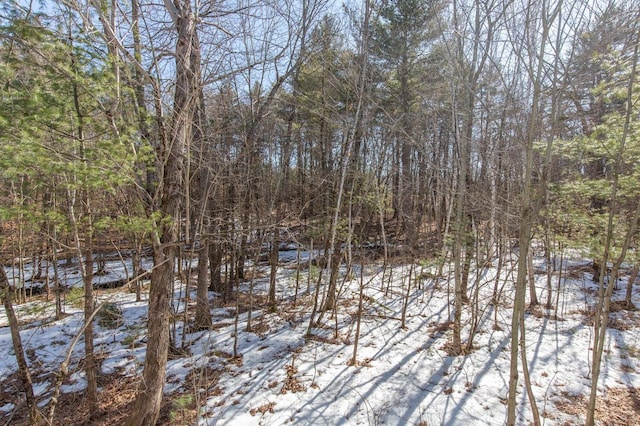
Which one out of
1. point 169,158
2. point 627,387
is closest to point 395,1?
point 169,158

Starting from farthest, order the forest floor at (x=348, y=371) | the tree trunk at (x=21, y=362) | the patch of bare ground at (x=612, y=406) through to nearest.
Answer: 1. the tree trunk at (x=21, y=362)
2. the forest floor at (x=348, y=371)
3. the patch of bare ground at (x=612, y=406)

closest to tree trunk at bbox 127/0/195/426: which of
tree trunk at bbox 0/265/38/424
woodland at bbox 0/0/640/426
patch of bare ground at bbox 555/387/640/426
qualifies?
woodland at bbox 0/0/640/426

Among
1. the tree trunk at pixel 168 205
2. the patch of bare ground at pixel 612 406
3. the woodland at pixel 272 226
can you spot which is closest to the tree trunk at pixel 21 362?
the woodland at pixel 272 226

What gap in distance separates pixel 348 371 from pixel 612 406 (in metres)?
3.51

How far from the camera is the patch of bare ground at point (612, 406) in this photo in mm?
3639

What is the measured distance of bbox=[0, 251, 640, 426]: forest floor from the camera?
3.80 metres

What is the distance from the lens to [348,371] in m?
4.71

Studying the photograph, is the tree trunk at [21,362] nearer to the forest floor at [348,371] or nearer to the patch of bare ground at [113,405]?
the patch of bare ground at [113,405]

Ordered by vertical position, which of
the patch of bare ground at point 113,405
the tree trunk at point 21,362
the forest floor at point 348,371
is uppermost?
the tree trunk at point 21,362

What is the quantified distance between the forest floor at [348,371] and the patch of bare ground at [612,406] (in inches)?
0.7

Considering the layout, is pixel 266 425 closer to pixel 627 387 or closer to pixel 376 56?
pixel 627 387

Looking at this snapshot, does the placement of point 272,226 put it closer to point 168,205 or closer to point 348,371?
point 168,205

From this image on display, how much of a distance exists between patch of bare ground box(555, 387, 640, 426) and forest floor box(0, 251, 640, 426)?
0.06 ft

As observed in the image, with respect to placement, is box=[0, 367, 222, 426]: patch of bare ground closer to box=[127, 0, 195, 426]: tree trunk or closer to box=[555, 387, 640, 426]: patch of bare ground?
box=[127, 0, 195, 426]: tree trunk
